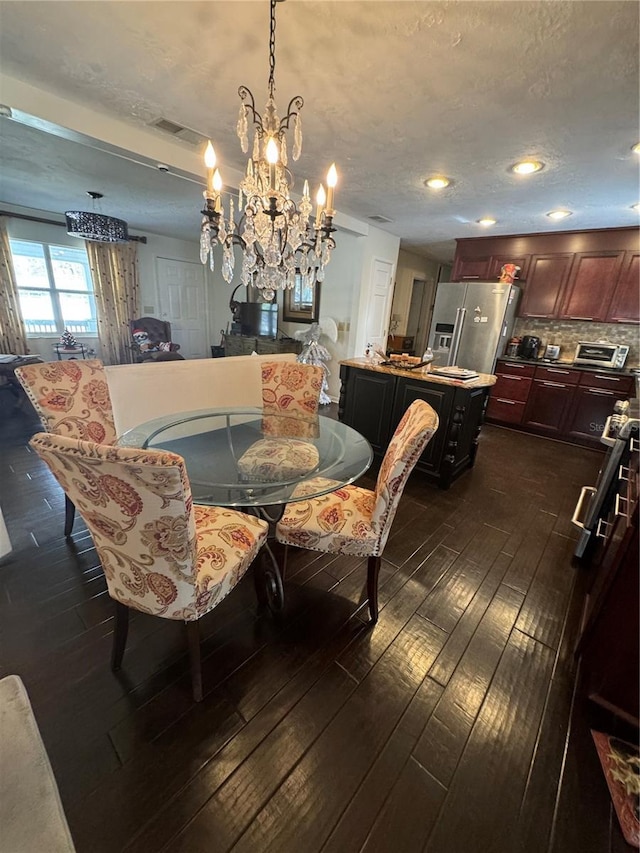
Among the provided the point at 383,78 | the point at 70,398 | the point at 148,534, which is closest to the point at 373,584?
the point at 148,534

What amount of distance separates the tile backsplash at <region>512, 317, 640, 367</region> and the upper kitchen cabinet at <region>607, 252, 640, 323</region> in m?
0.23

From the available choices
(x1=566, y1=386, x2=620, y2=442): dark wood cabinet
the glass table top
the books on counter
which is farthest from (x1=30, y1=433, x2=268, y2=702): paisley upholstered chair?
(x1=566, y1=386, x2=620, y2=442): dark wood cabinet

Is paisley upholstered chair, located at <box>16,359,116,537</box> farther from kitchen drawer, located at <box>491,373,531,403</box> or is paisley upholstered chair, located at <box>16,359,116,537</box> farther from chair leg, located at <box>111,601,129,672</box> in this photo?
kitchen drawer, located at <box>491,373,531,403</box>

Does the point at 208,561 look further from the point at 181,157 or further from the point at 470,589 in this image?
the point at 181,157

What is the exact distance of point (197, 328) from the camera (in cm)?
741

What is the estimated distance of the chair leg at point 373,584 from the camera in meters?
1.40

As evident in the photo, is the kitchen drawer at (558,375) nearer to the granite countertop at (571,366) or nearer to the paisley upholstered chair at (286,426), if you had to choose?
the granite countertop at (571,366)

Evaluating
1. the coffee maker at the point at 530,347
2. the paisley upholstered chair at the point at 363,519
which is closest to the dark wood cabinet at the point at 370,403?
the paisley upholstered chair at the point at 363,519

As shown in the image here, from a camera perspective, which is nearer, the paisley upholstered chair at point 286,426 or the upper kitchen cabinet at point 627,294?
the paisley upholstered chair at point 286,426

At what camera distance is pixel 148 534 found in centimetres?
87

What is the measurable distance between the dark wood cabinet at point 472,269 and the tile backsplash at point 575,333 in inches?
32.6

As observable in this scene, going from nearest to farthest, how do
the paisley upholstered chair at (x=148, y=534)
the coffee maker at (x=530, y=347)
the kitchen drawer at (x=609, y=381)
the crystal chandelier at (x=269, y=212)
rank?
the paisley upholstered chair at (x=148, y=534), the crystal chandelier at (x=269, y=212), the kitchen drawer at (x=609, y=381), the coffee maker at (x=530, y=347)

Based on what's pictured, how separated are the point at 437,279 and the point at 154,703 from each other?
8.28m

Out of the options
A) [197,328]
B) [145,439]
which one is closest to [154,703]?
[145,439]
